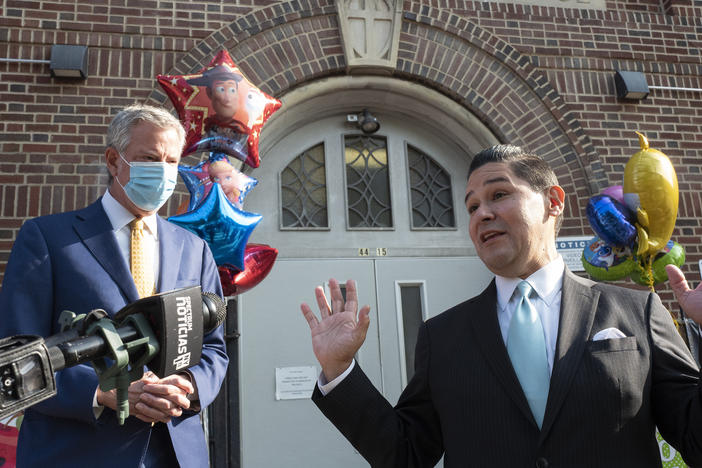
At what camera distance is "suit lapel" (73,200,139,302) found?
1.98 meters

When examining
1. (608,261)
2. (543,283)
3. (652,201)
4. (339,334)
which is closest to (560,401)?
(543,283)

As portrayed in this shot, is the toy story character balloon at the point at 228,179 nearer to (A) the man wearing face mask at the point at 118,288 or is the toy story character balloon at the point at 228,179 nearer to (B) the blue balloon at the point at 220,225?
(B) the blue balloon at the point at 220,225

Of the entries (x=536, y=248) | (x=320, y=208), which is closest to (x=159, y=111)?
(x=536, y=248)

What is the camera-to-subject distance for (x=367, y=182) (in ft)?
17.6

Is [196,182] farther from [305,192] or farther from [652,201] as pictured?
[652,201]

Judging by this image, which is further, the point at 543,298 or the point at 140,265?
the point at 140,265

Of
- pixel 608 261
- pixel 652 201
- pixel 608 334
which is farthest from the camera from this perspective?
pixel 608 261

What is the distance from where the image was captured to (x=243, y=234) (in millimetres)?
3205

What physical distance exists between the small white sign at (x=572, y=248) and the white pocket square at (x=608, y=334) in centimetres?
355

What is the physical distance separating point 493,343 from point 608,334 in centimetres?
31

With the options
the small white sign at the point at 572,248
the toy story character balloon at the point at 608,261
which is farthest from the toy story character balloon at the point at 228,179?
the small white sign at the point at 572,248

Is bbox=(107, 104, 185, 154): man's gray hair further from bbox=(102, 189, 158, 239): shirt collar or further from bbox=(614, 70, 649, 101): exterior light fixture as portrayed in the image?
bbox=(614, 70, 649, 101): exterior light fixture

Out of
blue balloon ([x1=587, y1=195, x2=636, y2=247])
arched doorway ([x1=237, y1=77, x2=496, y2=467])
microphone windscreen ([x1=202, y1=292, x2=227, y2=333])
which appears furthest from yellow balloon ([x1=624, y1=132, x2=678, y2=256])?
microphone windscreen ([x1=202, y1=292, x2=227, y2=333])

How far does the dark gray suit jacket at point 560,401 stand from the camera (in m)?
1.54
